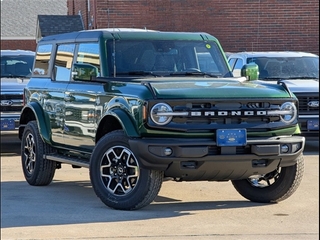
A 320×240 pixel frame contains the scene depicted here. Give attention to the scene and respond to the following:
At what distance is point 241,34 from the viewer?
5.97 m

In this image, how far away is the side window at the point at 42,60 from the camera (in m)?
9.87

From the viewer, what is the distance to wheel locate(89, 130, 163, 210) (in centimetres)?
753

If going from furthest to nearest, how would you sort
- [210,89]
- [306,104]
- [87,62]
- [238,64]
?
[238,64] < [306,104] < [87,62] < [210,89]

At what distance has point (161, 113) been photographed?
23.8ft

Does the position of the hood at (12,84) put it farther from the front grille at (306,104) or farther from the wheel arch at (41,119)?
the front grille at (306,104)

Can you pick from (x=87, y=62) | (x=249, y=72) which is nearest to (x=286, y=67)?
(x=249, y=72)

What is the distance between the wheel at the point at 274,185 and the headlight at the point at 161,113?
3.91 feet

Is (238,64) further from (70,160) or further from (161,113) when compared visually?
(161,113)

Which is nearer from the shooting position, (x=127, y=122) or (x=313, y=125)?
(x=127, y=122)

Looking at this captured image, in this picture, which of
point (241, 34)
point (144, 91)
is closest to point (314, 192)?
point (144, 91)

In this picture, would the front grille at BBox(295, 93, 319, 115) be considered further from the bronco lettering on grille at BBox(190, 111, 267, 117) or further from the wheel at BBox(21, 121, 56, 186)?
the bronco lettering on grille at BBox(190, 111, 267, 117)

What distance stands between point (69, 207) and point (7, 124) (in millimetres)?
5762

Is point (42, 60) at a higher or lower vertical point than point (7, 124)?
higher

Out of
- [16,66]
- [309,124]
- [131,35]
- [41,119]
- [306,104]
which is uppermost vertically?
[131,35]
